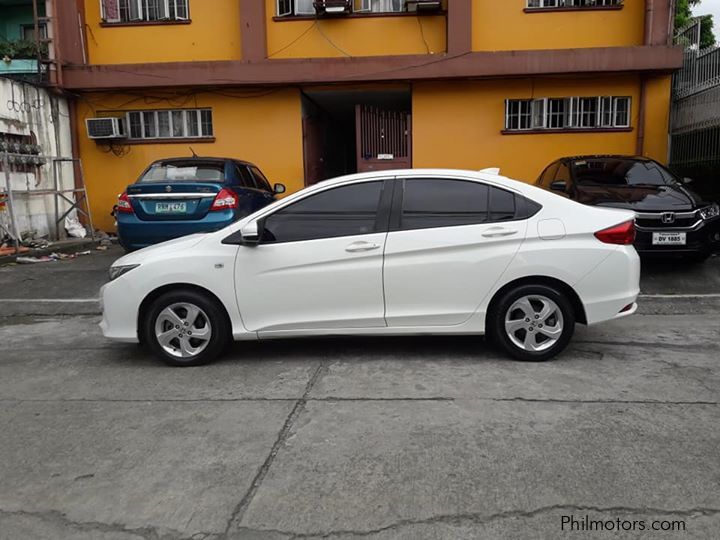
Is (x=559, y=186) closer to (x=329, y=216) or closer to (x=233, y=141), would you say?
(x=329, y=216)

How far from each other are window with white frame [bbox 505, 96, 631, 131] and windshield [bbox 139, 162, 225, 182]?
6495mm

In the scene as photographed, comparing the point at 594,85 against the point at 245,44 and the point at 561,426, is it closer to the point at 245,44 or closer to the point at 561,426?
the point at 245,44

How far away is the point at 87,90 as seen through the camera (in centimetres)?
1281

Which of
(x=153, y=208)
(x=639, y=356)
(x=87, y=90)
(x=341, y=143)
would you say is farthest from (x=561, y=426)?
(x=341, y=143)

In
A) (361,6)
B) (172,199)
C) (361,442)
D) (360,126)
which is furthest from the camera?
(361,6)

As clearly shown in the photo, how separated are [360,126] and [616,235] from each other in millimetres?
8162

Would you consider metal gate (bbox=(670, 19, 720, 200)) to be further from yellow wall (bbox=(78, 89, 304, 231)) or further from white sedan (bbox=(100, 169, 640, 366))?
yellow wall (bbox=(78, 89, 304, 231))

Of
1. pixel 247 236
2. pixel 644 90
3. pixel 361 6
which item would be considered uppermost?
pixel 361 6

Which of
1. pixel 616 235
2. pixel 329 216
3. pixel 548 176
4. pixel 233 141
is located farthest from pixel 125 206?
pixel 548 176

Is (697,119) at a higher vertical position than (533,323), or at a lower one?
higher

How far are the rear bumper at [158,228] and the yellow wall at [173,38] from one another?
238 inches

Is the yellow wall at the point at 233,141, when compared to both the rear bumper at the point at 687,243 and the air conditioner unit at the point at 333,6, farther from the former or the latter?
the rear bumper at the point at 687,243

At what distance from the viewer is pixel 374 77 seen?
40.0ft

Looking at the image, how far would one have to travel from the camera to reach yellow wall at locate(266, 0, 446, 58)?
12.6m
